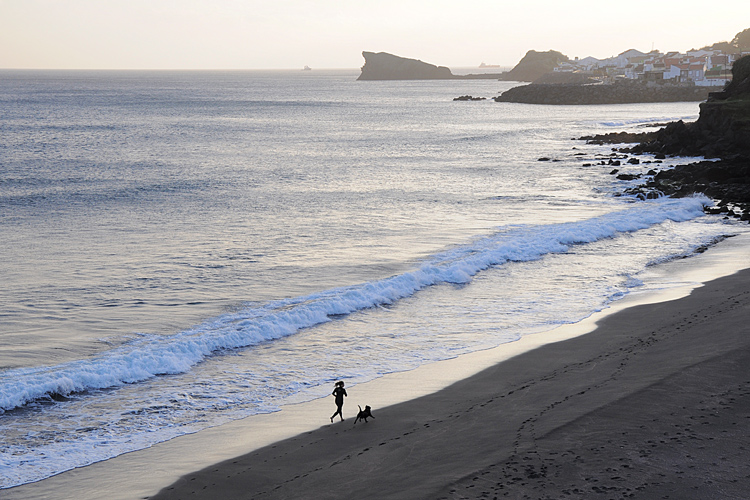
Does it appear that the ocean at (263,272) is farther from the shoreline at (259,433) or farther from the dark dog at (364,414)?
the dark dog at (364,414)

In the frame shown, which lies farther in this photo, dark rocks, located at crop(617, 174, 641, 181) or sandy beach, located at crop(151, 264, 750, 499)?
dark rocks, located at crop(617, 174, 641, 181)

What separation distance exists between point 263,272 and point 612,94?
124682 mm

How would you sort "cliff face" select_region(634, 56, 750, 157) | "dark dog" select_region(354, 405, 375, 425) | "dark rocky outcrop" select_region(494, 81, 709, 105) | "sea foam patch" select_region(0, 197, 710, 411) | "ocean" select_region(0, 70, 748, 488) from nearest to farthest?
"dark dog" select_region(354, 405, 375, 425)
"ocean" select_region(0, 70, 748, 488)
"sea foam patch" select_region(0, 197, 710, 411)
"cliff face" select_region(634, 56, 750, 157)
"dark rocky outcrop" select_region(494, 81, 709, 105)

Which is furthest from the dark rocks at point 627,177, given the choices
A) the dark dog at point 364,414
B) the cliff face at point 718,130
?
the dark dog at point 364,414

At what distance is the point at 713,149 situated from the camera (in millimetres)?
47094

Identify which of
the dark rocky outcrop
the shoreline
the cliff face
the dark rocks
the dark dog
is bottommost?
the shoreline

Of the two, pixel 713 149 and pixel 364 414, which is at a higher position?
pixel 713 149

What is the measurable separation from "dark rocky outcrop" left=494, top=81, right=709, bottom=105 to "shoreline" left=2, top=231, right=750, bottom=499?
124 m

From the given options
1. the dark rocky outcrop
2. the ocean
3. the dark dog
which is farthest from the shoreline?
the dark rocky outcrop

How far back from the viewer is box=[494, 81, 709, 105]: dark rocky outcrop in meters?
125

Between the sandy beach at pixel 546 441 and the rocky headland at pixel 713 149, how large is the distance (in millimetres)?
21314

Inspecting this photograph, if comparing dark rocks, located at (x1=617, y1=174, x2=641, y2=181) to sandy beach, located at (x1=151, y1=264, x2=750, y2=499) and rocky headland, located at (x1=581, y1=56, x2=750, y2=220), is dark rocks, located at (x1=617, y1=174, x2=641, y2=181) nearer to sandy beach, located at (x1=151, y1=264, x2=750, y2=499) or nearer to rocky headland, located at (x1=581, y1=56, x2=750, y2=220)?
rocky headland, located at (x1=581, y1=56, x2=750, y2=220)

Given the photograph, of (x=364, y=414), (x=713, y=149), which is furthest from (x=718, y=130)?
(x=364, y=414)

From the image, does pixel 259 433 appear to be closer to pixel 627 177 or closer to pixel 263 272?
pixel 263 272
